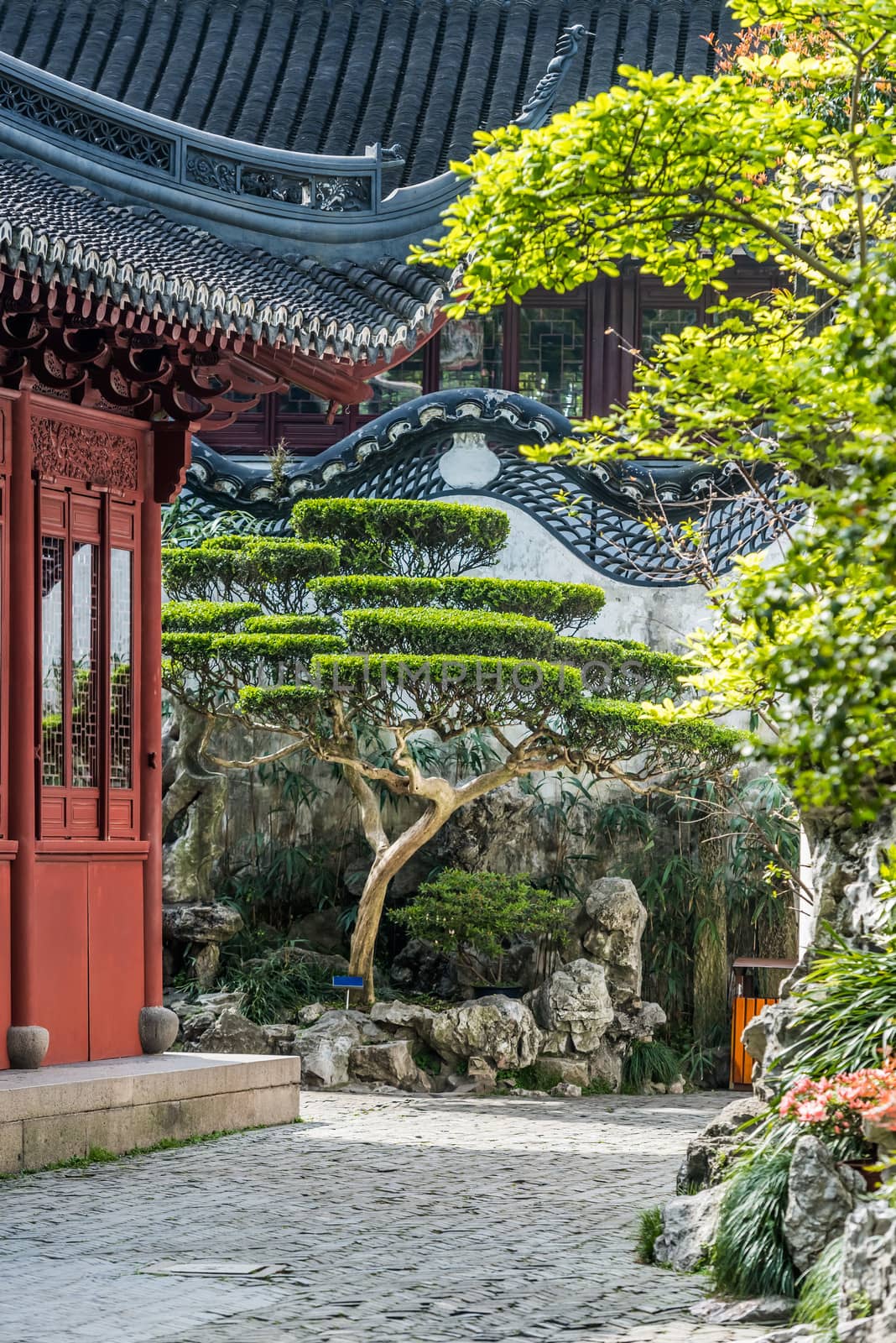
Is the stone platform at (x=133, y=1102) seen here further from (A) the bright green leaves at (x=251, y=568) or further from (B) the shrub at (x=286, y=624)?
(A) the bright green leaves at (x=251, y=568)

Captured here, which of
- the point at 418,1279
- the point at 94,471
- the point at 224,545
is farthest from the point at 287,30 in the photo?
the point at 418,1279

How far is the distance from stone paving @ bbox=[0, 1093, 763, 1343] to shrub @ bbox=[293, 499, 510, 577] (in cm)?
415

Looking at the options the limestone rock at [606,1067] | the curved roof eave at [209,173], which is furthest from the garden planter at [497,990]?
the curved roof eave at [209,173]

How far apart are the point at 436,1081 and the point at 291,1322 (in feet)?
22.3

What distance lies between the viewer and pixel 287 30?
18.5 metres

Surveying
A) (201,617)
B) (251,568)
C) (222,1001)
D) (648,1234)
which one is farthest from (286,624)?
(648,1234)

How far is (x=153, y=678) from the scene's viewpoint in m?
9.18

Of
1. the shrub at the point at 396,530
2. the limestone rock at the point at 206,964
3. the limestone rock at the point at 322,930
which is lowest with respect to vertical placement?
the limestone rock at the point at 206,964

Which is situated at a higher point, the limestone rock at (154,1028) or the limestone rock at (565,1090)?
the limestone rock at (154,1028)

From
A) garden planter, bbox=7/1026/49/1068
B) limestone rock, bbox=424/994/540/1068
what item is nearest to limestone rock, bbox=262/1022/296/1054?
limestone rock, bbox=424/994/540/1068

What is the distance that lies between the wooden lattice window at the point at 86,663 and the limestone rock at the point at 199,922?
3.51m

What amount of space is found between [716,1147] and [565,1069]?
5.78m

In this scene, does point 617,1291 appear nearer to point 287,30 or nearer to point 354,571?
point 354,571

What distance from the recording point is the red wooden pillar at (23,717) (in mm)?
8133
